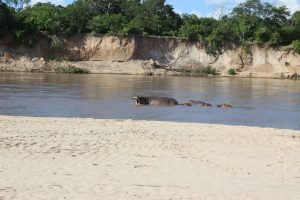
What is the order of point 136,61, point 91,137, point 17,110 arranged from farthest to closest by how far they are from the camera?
point 136,61 < point 17,110 < point 91,137

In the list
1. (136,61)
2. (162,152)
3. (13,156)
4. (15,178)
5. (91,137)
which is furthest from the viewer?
(136,61)

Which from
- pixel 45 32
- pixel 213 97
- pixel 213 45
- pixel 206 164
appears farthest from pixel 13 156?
pixel 213 45

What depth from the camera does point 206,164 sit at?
10.2 m

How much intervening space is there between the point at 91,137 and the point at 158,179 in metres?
4.23

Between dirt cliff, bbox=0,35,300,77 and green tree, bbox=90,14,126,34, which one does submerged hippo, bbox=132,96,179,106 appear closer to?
dirt cliff, bbox=0,35,300,77

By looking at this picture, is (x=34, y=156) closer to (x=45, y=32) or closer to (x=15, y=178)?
(x=15, y=178)

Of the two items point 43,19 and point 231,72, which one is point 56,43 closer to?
point 43,19

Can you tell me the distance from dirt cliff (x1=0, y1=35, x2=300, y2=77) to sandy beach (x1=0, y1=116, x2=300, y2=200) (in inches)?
1560

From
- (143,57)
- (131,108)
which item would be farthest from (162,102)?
(143,57)

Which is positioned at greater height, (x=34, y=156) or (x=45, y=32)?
(x=45, y=32)

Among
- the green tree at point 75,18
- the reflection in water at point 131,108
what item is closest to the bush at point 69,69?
the green tree at point 75,18

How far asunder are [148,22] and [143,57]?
12.9 feet

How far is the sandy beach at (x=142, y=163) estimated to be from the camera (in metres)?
7.85

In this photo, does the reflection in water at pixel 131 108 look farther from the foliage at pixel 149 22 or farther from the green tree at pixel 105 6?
the green tree at pixel 105 6
